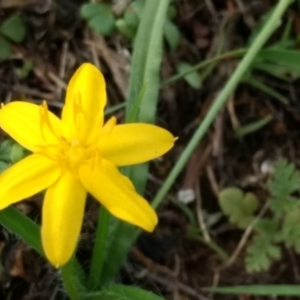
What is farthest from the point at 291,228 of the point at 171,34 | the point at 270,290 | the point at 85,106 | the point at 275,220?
the point at 85,106

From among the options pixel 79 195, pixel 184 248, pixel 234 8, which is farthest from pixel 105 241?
pixel 234 8

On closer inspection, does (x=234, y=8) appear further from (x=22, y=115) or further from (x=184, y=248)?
(x=22, y=115)

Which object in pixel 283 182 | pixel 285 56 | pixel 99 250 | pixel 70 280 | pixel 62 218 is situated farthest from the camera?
pixel 283 182

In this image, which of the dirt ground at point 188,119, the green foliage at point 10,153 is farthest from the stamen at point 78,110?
the dirt ground at point 188,119

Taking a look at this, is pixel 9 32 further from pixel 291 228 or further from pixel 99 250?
pixel 291 228

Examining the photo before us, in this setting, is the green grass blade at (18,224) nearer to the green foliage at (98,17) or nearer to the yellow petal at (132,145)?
the yellow petal at (132,145)

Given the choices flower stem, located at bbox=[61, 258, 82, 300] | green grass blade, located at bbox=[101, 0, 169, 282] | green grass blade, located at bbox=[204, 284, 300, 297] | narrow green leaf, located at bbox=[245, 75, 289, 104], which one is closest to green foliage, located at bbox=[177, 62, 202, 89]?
narrow green leaf, located at bbox=[245, 75, 289, 104]
